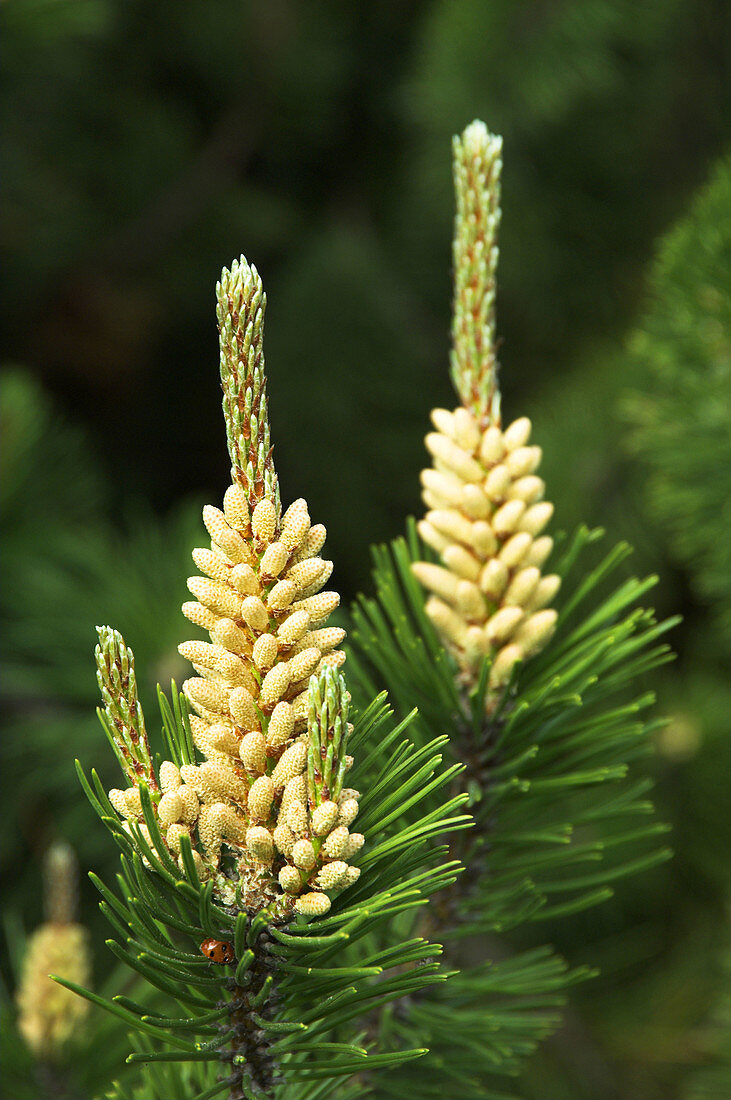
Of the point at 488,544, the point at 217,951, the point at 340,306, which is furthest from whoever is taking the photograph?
the point at 340,306

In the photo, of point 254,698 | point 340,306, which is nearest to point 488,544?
point 254,698

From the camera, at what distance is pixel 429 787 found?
0.35m

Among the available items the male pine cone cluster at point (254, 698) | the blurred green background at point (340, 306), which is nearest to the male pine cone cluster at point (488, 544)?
the male pine cone cluster at point (254, 698)

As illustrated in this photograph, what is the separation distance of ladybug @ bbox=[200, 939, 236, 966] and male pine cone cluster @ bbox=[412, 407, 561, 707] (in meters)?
0.18

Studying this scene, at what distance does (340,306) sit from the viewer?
1.36 metres

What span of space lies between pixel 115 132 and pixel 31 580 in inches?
25.0

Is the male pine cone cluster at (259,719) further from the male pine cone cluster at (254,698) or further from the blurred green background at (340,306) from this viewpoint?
the blurred green background at (340,306)

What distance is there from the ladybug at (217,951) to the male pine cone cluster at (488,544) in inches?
7.0

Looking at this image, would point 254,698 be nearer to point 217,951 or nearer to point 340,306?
point 217,951

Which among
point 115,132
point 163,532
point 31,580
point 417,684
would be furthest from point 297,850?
point 115,132

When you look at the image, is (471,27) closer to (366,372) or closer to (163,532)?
(366,372)

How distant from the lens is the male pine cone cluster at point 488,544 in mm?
470

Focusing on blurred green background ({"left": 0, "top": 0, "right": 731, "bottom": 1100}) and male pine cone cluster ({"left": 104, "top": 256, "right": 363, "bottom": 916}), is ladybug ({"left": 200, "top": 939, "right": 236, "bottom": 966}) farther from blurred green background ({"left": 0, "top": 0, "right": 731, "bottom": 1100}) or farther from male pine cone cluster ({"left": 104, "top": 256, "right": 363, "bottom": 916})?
blurred green background ({"left": 0, "top": 0, "right": 731, "bottom": 1100})

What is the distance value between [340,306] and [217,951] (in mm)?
1099
